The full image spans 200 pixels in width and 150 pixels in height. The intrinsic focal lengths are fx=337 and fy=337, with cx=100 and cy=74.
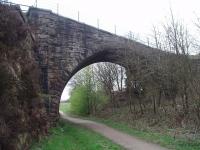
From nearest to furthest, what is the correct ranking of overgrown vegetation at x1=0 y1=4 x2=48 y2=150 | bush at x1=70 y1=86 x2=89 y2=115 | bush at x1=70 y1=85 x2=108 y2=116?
overgrown vegetation at x1=0 y1=4 x2=48 y2=150
bush at x1=70 y1=85 x2=108 y2=116
bush at x1=70 y1=86 x2=89 y2=115

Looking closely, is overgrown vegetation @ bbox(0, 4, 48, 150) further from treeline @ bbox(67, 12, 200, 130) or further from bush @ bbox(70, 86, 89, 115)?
bush @ bbox(70, 86, 89, 115)

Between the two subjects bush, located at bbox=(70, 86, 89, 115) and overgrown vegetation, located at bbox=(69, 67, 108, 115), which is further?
bush, located at bbox=(70, 86, 89, 115)

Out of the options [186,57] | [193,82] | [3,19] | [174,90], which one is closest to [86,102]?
[174,90]

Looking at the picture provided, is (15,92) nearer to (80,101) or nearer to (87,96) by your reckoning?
(87,96)

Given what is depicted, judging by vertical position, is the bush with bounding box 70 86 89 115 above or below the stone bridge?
below

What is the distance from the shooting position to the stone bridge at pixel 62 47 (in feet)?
68.2

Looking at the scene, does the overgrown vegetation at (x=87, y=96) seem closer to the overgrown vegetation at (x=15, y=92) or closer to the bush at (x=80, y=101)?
the bush at (x=80, y=101)

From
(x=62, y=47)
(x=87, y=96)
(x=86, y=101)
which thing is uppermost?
(x=62, y=47)

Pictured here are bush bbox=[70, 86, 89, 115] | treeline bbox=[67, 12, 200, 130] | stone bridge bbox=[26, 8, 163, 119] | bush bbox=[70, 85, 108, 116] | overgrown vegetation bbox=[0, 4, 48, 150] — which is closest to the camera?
overgrown vegetation bbox=[0, 4, 48, 150]

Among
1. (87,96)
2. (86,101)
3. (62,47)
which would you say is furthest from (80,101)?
(62,47)

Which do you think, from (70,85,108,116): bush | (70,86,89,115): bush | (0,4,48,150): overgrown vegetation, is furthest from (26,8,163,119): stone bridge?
(70,86,89,115): bush

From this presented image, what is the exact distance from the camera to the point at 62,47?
21875mm

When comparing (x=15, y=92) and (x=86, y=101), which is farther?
(x=86, y=101)

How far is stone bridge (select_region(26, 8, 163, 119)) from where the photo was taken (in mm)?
20797
